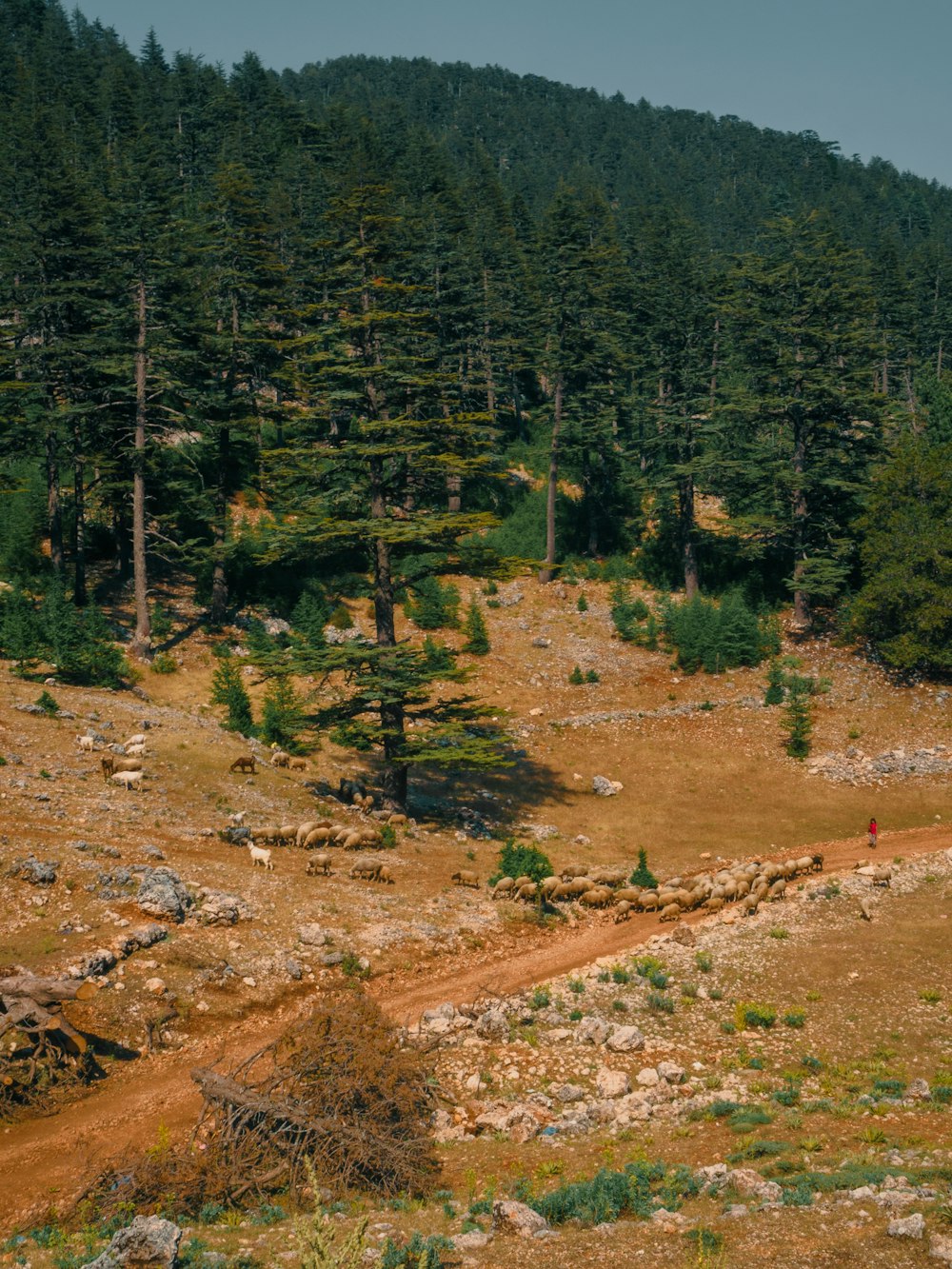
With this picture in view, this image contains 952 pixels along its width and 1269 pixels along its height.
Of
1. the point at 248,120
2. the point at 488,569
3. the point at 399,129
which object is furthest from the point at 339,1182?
the point at 399,129

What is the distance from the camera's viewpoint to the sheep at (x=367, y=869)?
25969 mm

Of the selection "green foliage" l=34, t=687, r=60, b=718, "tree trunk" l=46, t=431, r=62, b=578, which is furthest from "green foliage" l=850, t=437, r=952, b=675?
"tree trunk" l=46, t=431, r=62, b=578

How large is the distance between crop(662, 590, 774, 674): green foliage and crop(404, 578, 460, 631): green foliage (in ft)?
37.5

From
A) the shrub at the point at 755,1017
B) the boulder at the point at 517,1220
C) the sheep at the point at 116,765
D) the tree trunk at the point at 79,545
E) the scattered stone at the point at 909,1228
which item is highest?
the tree trunk at the point at 79,545

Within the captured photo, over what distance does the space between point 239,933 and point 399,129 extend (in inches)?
5000

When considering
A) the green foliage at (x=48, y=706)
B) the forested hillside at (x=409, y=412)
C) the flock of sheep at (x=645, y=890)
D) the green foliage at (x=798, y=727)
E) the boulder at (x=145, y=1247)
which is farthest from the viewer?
the green foliage at (x=798, y=727)

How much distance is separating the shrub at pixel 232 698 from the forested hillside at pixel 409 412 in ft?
6.02

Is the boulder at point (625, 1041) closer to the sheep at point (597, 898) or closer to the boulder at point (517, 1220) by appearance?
the boulder at point (517, 1220)

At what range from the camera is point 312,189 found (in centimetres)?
8188

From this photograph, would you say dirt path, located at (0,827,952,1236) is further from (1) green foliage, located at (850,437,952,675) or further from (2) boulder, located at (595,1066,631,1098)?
(1) green foliage, located at (850,437,952,675)

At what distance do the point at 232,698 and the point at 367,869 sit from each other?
12577mm

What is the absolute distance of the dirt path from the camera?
47.0 feet

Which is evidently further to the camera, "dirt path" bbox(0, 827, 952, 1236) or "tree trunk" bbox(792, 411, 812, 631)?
"tree trunk" bbox(792, 411, 812, 631)

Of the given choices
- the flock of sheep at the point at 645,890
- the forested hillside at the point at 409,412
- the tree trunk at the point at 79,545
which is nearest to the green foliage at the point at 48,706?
the forested hillside at the point at 409,412
